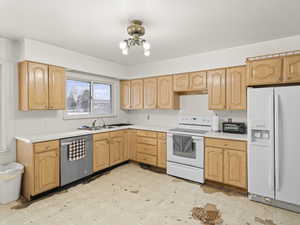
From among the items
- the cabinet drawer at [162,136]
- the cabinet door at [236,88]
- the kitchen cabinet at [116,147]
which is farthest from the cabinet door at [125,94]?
the cabinet door at [236,88]

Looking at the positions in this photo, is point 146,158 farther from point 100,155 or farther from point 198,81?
point 198,81

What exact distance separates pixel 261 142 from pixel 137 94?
2.95 meters

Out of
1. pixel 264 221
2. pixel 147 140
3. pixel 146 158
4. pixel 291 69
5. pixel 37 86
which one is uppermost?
pixel 291 69

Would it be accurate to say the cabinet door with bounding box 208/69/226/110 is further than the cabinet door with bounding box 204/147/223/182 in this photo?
Yes

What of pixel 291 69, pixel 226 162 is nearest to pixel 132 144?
pixel 226 162

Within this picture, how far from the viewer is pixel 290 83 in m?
2.53

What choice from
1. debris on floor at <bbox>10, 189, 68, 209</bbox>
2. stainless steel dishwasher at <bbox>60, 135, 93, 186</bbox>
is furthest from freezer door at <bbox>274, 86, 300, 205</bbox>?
debris on floor at <bbox>10, 189, 68, 209</bbox>

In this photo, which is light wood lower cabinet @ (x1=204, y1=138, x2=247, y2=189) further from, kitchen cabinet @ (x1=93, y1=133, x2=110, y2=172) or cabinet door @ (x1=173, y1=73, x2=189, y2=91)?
kitchen cabinet @ (x1=93, y1=133, x2=110, y2=172)

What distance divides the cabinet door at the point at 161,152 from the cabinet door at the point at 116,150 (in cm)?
90

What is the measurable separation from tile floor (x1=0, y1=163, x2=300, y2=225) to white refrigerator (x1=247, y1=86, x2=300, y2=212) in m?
0.23

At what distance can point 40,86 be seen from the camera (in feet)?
9.73

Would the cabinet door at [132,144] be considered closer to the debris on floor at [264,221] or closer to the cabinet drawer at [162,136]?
the cabinet drawer at [162,136]

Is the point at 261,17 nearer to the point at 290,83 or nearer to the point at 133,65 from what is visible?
the point at 290,83

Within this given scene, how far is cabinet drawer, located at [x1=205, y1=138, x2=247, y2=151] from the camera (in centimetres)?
281
